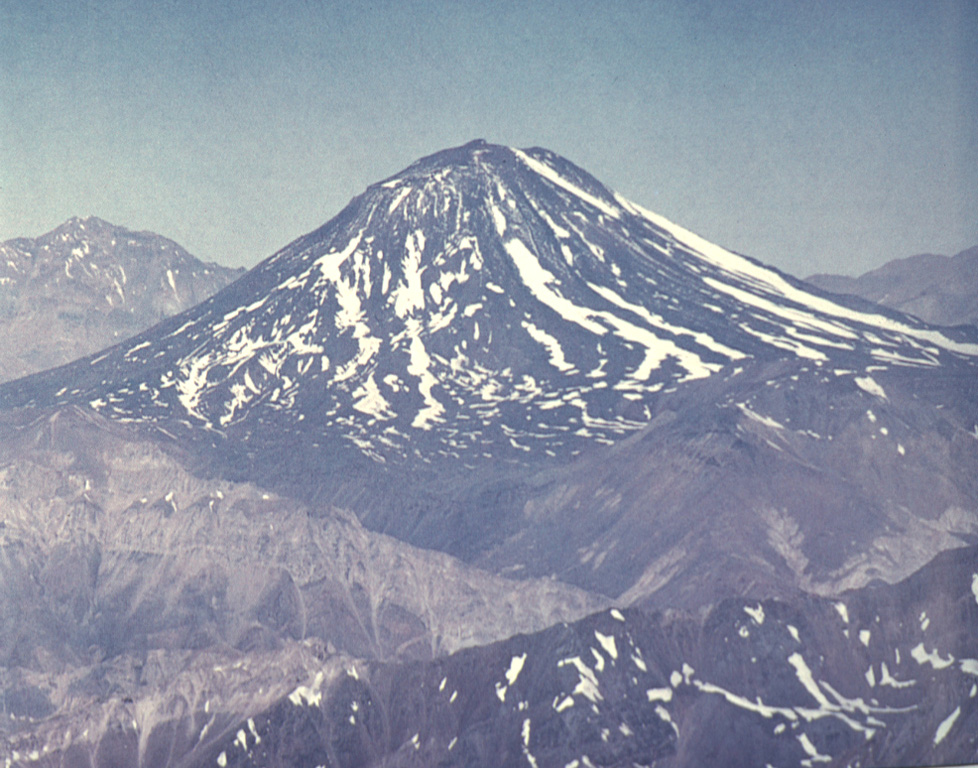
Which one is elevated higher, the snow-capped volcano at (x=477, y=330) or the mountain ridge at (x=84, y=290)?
the mountain ridge at (x=84, y=290)

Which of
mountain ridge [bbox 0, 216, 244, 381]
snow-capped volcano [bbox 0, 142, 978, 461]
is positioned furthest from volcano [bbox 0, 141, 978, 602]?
mountain ridge [bbox 0, 216, 244, 381]

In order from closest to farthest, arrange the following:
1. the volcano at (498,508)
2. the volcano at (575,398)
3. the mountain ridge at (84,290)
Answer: the volcano at (498,508), the volcano at (575,398), the mountain ridge at (84,290)

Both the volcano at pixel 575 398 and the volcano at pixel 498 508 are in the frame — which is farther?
the volcano at pixel 575 398

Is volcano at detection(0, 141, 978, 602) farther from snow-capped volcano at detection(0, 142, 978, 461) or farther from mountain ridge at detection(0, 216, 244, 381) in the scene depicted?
mountain ridge at detection(0, 216, 244, 381)

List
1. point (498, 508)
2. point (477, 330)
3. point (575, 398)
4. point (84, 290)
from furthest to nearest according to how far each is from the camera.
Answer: point (84, 290) < point (477, 330) < point (575, 398) < point (498, 508)

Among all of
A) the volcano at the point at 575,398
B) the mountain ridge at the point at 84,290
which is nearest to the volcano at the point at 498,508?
the volcano at the point at 575,398

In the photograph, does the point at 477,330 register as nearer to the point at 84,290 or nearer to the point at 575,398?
the point at 575,398

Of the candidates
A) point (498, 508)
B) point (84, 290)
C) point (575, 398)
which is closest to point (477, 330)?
point (575, 398)

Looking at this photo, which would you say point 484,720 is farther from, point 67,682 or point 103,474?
point 103,474

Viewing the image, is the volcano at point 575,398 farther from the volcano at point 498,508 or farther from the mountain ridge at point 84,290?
the mountain ridge at point 84,290

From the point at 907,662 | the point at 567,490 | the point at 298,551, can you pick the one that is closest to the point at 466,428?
the point at 567,490
